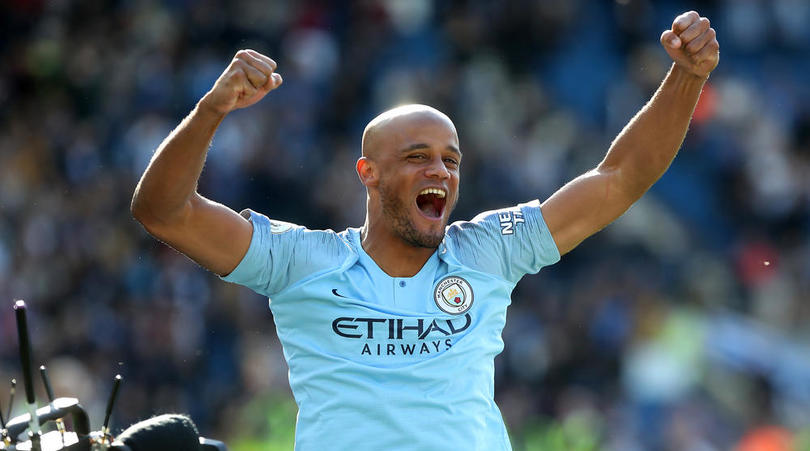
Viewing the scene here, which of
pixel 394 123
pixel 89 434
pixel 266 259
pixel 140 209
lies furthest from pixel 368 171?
pixel 89 434

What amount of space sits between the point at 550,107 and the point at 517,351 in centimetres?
320

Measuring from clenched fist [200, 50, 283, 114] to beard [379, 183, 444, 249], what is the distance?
29.3 inches

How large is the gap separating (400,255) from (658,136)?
3.49 ft

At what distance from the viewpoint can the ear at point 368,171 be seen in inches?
180

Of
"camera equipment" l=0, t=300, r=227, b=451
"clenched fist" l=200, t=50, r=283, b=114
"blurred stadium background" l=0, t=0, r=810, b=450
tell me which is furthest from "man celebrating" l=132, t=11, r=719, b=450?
"blurred stadium background" l=0, t=0, r=810, b=450

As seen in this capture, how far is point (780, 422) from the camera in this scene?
1084 centimetres

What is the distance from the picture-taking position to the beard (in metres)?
4.44

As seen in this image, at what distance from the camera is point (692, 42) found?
440 centimetres

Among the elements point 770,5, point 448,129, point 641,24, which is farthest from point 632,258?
point 448,129

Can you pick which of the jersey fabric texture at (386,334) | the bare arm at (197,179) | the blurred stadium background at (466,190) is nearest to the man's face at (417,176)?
the jersey fabric texture at (386,334)

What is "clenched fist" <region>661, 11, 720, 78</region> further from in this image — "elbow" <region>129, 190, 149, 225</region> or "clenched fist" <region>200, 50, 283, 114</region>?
"elbow" <region>129, 190, 149, 225</region>

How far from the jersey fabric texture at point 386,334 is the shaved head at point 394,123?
370 mm

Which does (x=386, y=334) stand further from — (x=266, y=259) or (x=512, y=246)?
(x=512, y=246)

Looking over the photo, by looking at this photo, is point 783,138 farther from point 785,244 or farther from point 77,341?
point 77,341
